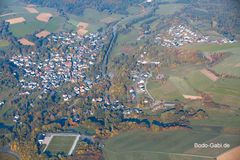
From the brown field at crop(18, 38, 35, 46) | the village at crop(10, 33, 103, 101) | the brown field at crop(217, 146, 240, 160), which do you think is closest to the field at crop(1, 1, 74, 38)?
the brown field at crop(18, 38, 35, 46)

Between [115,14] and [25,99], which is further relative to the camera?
[115,14]

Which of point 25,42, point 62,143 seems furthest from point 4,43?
point 62,143

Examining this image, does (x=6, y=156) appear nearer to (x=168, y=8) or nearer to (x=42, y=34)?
(x=42, y=34)

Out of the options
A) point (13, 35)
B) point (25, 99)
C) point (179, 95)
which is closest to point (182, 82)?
point (179, 95)

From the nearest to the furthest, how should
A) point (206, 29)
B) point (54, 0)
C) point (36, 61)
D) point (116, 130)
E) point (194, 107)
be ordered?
point (116, 130) → point (194, 107) → point (36, 61) → point (206, 29) → point (54, 0)

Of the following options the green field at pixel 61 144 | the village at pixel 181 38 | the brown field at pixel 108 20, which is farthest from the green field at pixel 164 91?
the brown field at pixel 108 20

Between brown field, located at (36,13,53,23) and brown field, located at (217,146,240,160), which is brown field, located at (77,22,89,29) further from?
brown field, located at (217,146,240,160)

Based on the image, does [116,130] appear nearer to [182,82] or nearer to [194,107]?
[194,107]
